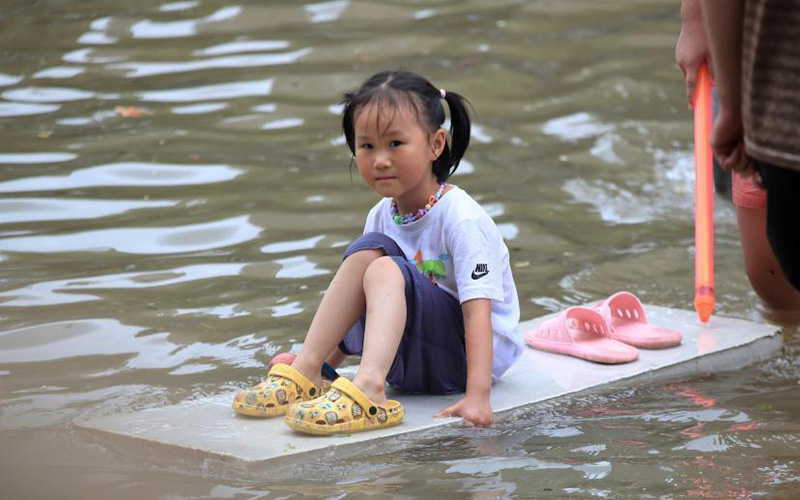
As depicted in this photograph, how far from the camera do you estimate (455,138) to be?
3029 millimetres

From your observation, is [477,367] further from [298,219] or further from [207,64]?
[207,64]

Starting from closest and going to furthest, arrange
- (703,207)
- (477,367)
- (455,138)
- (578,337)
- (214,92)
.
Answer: (477,367)
(455,138)
(703,207)
(578,337)
(214,92)

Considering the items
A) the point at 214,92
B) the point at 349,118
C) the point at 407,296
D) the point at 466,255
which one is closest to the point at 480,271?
the point at 466,255

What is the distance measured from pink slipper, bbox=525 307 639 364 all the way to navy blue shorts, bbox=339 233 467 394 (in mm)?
463

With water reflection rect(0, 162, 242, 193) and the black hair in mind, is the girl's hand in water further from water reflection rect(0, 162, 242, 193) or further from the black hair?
water reflection rect(0, 162, 242, 193)

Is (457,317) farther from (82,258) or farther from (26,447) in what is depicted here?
(82,258)

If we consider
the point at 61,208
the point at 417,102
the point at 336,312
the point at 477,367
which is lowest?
the point at 61,208

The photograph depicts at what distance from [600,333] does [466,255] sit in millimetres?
768

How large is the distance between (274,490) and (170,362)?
3.58 ft

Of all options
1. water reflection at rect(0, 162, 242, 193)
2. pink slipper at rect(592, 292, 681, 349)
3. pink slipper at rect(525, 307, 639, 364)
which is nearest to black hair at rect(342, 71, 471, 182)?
pink slipper at rect(525, 307, 639, 364)

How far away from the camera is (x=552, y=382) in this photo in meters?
3.16

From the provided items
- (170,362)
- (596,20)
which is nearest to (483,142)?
(596,20)

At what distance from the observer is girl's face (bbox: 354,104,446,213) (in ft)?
9.47

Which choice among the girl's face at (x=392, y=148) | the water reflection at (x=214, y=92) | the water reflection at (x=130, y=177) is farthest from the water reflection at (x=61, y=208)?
the girl's face at (x=392, y=148)
